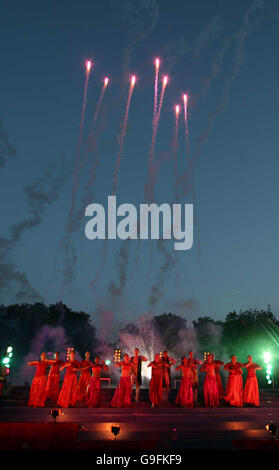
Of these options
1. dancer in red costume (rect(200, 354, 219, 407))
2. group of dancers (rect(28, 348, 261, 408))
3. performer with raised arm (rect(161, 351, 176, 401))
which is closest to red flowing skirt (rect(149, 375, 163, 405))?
group of dancers (rect(28, 348, 261, 408))

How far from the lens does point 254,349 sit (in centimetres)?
5462

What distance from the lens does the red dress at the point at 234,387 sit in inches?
608

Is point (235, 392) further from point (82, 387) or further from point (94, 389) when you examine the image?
point (82, 387)

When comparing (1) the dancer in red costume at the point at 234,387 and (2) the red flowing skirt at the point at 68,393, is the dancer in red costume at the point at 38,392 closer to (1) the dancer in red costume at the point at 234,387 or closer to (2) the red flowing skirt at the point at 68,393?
(2) the red flowing skirt at the point at 68,393

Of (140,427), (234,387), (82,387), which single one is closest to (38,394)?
(82,387)

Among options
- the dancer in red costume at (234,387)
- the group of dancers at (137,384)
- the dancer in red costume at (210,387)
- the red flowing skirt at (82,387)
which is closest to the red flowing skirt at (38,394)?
the group of dancers at (137,384)

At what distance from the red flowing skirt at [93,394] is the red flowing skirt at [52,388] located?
5.58 feet

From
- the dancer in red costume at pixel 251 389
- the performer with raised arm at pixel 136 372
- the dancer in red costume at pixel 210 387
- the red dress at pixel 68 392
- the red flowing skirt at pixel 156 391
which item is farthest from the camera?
the performer with raised arm at pixel 136 372

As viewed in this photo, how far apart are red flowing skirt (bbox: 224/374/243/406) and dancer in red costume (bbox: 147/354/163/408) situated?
108 inches

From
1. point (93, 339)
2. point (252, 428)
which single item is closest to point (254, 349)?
point (93, 339)

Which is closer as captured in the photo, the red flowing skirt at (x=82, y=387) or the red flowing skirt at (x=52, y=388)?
the red flowing skirt at (x=52, y=388)

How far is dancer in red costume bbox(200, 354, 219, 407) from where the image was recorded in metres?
15.7
